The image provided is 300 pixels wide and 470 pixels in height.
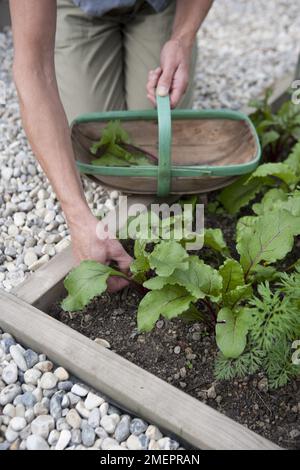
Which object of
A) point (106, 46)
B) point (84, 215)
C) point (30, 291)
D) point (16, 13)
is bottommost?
point (30, 291)

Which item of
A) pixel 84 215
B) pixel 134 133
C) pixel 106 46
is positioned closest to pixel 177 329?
pixel 84 215

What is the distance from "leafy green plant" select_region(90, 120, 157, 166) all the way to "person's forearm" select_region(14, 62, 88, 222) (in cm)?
35

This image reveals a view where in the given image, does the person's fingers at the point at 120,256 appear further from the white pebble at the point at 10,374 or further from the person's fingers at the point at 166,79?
the person's fingers at the point at 166,79

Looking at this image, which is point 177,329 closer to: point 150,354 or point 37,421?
point 150,354

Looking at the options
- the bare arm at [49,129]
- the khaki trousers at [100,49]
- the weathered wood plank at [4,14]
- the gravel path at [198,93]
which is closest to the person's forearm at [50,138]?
the bare arm at [49,129]

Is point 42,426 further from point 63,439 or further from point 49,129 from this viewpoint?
point 49,129

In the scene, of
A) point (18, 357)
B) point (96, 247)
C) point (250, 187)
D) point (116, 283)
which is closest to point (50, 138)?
point (96, 247)

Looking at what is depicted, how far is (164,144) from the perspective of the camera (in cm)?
175

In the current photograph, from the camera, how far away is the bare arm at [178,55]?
190 centimetres

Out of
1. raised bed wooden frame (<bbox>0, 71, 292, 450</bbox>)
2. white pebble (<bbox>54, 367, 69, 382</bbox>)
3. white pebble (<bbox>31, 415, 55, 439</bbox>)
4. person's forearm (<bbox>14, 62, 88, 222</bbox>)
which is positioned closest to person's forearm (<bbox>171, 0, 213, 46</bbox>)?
person's forearm (<bbox>14, 62, 88, 222</bbox>)

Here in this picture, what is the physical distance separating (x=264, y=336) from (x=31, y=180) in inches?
41.9

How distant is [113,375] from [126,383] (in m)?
0.04

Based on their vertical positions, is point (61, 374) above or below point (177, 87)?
below

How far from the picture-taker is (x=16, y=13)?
157 centimetres
